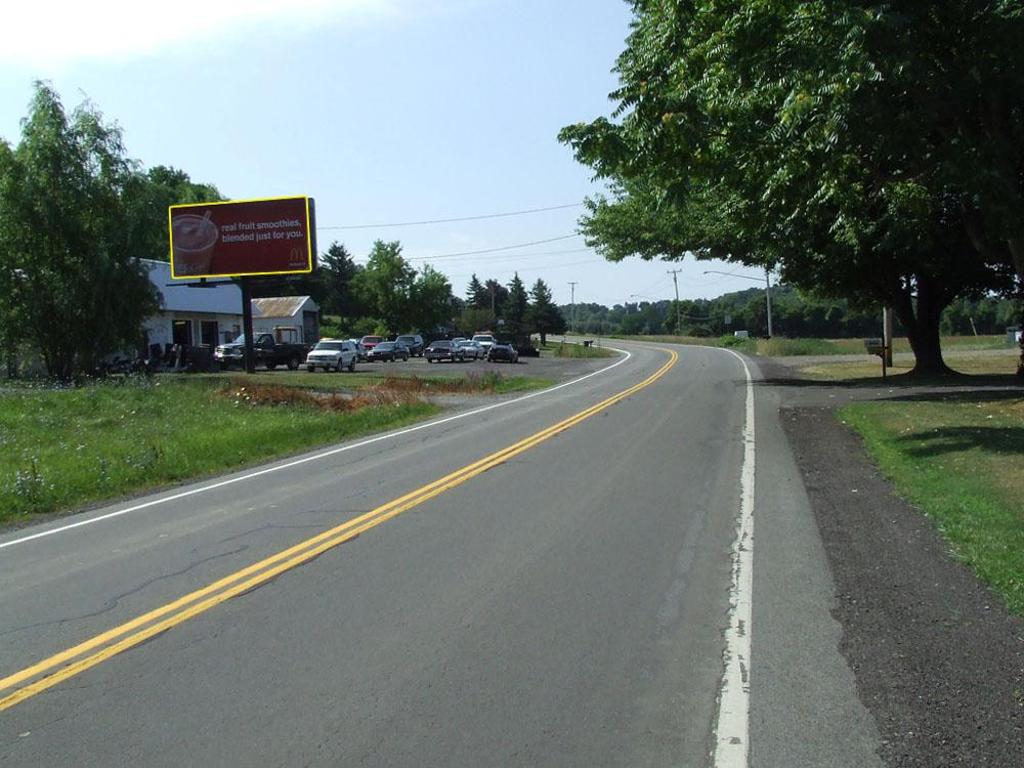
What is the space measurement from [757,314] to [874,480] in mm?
138257

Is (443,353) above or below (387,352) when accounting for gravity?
below

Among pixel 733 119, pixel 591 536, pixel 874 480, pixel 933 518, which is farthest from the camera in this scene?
pixel 733 119

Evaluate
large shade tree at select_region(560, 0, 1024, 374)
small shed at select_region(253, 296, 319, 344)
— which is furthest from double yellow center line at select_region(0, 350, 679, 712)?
small shed at select_region(253, 296, 319, 344)

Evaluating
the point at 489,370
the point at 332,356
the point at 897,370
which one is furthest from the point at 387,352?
the point at 897,370

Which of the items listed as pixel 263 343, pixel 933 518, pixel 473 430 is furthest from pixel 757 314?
pixel 933 518

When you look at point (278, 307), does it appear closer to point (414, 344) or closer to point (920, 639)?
point (414, 344)

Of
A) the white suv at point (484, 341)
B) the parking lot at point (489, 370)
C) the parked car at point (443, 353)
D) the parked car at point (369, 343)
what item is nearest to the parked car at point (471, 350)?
the white suv at point (484, 341)

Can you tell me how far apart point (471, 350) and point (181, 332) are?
64.8 feet

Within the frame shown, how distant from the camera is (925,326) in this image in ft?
111

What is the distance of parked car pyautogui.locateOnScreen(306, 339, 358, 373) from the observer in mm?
50094

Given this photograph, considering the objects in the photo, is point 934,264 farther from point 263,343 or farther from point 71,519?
point 263,343

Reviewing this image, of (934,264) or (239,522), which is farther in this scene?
(934,264)

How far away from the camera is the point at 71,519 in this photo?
11.8 metres

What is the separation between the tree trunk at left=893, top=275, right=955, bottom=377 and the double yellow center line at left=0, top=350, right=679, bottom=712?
25.2m
